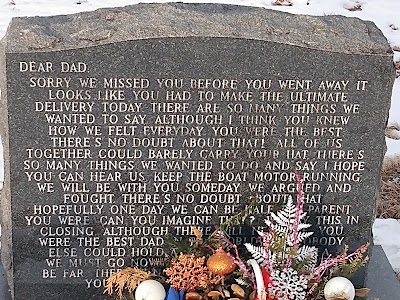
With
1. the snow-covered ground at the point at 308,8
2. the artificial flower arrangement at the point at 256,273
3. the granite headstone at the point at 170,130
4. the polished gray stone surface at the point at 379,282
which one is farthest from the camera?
the snow-covered ground at the point at 308,8

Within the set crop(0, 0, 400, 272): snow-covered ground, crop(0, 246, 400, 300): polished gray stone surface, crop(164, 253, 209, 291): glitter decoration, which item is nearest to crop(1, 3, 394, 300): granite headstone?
crop(0, 246, 400, 300): polished gray stone surface

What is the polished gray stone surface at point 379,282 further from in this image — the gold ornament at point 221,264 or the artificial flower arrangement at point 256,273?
the gold ornament at point 221,264

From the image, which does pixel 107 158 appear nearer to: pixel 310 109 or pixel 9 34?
pixel 9 34

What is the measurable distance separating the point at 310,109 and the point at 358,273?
0.77 metres

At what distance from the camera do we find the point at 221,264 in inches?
131

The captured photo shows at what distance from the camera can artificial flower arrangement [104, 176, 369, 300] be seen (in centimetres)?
326

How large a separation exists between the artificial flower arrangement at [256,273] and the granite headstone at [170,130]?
0.15 m

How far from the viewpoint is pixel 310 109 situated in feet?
11.4

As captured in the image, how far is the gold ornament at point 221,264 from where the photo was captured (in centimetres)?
333

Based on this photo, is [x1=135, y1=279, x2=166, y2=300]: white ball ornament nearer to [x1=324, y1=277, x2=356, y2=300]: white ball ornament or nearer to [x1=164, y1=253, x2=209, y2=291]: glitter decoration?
[x1=164, y1=253, x2=209, y2=291]: glitter decoration

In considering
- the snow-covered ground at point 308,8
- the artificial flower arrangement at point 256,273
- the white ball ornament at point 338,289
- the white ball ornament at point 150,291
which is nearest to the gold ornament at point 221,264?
the artificial flower arrangement at point 256,273

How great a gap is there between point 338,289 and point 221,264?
445 mm

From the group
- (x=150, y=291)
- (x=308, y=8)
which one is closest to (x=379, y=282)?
(x=150, y=291)

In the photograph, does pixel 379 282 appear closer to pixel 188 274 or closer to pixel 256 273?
pixel 256 273
